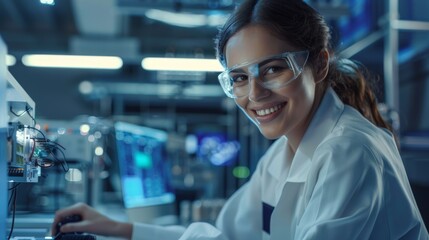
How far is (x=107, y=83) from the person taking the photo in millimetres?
9484

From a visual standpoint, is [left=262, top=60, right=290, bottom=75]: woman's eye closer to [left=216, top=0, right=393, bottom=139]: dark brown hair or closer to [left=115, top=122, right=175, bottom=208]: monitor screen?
[left=216, top=0, right=393, bottom=139]: dark brown hair

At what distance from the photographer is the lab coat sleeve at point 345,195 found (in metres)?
0.90

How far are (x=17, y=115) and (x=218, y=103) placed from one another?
436 inches

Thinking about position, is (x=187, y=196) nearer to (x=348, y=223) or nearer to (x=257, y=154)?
(x=257, y=154)

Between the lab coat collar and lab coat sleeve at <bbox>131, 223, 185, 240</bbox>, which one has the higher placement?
the lab coat collar

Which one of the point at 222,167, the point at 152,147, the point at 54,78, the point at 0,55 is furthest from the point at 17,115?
the point at 54,78

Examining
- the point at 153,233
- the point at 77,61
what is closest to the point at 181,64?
the point at 77,61

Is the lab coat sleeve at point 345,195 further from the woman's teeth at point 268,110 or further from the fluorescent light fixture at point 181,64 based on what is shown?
the fluorescent light fixture at point 181,64

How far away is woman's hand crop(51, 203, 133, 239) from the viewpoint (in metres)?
1.34

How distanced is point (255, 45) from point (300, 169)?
342 mm

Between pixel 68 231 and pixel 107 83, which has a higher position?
pixel 107 83

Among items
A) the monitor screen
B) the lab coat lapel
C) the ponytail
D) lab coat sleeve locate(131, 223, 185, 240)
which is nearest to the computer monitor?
the monitor screen

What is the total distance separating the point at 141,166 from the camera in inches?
111

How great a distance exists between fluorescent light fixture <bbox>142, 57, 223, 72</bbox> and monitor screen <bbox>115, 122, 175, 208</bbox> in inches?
45.9
